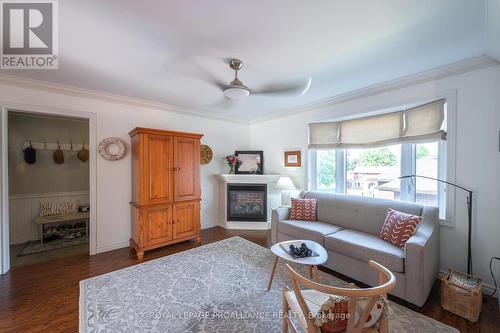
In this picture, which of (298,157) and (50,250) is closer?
(50,250)

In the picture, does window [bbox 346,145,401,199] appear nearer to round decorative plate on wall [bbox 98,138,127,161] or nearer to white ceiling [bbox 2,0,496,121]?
white ceiling [bbox 2,0,496,121]

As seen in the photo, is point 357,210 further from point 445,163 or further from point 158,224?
point 158,224

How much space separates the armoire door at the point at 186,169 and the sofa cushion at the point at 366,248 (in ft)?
7.53

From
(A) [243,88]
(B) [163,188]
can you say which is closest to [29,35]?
(A) [243,88]

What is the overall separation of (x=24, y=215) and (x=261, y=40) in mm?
5029

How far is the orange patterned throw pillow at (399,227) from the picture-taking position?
2248mm

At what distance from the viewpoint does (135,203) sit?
10.8 ft

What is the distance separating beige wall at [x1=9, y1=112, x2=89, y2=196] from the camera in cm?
374

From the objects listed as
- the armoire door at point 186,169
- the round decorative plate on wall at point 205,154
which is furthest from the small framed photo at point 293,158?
the armoire door at point 186,169

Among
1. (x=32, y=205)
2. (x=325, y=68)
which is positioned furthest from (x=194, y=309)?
(x=32, y=205)

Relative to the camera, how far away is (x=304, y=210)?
334 cm

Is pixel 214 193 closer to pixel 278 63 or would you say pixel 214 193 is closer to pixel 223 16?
pixel 278 63

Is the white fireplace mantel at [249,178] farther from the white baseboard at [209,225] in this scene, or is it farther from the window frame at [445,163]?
the window frame at [445,163]

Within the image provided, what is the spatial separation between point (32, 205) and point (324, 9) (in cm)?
550
